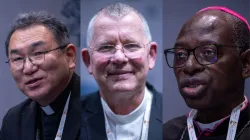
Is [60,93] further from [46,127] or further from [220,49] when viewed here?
[220,49]

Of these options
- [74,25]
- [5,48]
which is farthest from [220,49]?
[5,48]

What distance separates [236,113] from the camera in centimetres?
121

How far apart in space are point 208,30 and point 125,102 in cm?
38

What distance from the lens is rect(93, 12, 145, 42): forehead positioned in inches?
47.0

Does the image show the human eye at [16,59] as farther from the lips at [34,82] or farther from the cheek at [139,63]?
the cheek at [139,63]

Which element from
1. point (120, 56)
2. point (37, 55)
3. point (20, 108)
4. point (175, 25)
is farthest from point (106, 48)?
point (20, 108)

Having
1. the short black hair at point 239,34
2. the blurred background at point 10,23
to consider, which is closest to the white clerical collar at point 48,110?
the blurred background at point 10,23

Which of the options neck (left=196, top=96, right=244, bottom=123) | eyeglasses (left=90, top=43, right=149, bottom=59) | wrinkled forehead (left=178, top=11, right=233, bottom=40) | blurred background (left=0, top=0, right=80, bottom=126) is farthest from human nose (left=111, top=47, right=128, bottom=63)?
blurred background (left=0, top=0, right=80, bottom=126)

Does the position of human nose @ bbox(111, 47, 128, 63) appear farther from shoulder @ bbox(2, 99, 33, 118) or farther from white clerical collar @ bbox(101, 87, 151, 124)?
shoulder @ bbox(2, 99, 33, 118)

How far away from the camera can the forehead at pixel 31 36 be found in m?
1.45

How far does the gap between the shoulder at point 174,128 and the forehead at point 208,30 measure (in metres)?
0.31

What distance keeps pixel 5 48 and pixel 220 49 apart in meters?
0.95

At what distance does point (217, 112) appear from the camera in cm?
124

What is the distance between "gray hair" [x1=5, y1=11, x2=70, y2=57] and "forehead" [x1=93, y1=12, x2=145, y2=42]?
33cm
